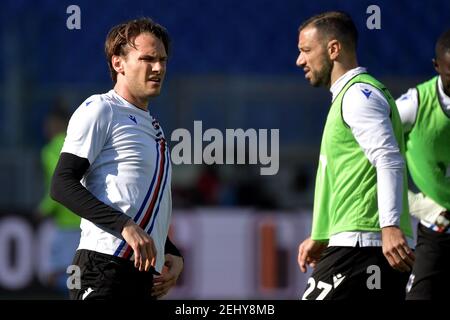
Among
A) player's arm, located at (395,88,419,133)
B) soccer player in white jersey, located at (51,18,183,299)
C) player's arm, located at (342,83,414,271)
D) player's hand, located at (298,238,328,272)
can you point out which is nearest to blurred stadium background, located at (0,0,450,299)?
player's arm, located at (395,88,419,133)

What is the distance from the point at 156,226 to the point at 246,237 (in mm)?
5529

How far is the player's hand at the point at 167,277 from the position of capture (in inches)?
168

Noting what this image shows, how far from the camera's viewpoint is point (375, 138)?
14.2 feet

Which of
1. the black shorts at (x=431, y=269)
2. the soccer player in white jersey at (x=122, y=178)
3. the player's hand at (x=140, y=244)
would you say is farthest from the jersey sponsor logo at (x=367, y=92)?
the black shorts at (x=431, y=269)

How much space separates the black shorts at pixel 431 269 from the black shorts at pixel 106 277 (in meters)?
1.79

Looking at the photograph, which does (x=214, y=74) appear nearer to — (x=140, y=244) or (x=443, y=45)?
(x=443, y=45)

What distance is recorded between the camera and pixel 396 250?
4.20 m

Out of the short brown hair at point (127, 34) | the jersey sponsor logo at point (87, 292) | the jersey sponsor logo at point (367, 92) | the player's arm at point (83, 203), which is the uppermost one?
the short brown hair at point (127, 34)

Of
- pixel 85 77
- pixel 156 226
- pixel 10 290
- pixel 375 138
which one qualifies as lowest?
pixel 10 290

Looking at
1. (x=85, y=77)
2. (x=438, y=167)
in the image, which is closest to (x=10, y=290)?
(x=85, y=77)

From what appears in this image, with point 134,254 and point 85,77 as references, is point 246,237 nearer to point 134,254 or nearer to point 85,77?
point 85,77

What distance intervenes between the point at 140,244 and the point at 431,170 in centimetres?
198

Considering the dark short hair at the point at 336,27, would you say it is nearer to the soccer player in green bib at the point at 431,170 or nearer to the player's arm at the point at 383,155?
the player's arm at the point at 383,155

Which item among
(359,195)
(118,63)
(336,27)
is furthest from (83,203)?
(336,27)
